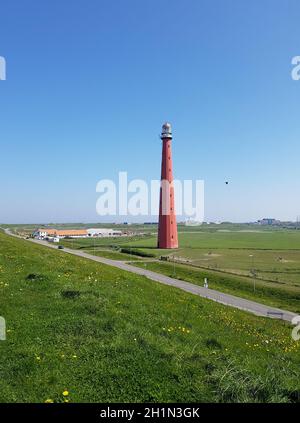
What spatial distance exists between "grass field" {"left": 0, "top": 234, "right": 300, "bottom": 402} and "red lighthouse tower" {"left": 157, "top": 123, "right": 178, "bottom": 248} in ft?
194

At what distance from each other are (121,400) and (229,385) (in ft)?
7.71

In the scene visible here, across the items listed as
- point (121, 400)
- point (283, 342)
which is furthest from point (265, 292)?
point (121, 400)

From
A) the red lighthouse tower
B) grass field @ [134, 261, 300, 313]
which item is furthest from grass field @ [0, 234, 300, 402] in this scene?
the red lighthouse tower

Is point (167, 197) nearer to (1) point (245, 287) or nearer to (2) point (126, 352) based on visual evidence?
(1) point (245, 287)

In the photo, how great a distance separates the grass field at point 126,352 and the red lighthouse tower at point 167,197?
5905 centimetres

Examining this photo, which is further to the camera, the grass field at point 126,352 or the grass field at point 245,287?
the grass field at point 245,287

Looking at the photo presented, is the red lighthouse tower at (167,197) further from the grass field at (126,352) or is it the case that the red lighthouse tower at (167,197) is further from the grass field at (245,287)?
the grass field at (126,352)

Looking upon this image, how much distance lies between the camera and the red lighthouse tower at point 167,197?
240 feet

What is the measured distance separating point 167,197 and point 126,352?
222 ft

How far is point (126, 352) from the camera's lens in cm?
902

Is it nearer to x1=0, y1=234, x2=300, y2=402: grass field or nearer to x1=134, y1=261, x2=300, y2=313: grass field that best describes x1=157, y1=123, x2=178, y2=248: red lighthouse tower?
x1=134, y1=261, x2=300, y2=313: grass field

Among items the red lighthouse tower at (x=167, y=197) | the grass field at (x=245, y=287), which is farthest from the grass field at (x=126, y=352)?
the red lighthouse tower at (x=167, y=197)

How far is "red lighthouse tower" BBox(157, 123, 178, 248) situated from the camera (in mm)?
73062

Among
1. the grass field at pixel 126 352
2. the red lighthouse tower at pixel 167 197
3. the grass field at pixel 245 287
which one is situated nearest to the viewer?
the grass field at pixel 126 352
